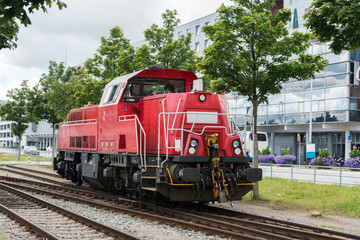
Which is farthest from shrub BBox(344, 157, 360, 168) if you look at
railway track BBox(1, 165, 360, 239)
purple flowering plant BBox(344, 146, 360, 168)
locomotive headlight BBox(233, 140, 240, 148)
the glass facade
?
locomotive headlight BBox(233, 140, 240, 148)

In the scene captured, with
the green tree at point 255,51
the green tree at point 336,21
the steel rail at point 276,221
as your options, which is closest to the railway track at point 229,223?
the steel rail at point 276,221

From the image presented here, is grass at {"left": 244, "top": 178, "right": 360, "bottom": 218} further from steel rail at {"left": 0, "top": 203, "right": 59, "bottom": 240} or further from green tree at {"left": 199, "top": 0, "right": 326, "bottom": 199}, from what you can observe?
steel rail at {"left": 0, "top": 203, "right": 59, "bottom": 240}

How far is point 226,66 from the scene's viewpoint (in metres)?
13.8

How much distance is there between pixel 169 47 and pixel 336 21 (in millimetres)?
12447

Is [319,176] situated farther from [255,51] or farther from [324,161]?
[255,51]

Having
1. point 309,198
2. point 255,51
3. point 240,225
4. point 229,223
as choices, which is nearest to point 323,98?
point 309,198

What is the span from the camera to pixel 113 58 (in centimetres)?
2520

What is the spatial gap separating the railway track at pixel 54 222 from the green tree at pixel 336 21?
7.05 m

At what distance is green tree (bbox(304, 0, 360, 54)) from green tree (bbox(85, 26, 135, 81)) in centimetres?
1404

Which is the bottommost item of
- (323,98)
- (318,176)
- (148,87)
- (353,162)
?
(318,176)

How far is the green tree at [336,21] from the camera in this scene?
9695mm

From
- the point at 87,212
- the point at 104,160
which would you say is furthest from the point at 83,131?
the point at 87,212

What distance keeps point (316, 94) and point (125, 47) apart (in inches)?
829

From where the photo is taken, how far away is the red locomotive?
10062mm
